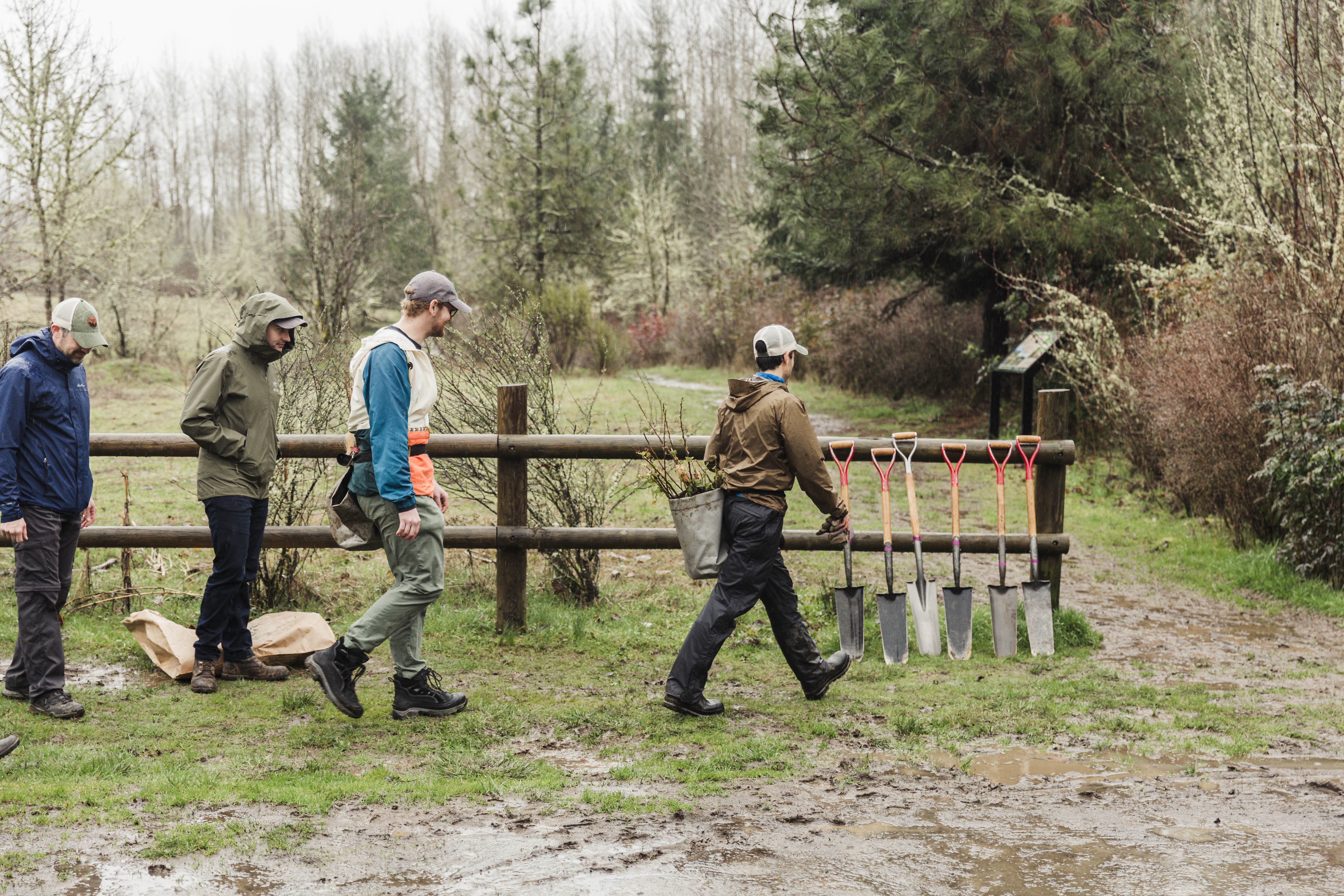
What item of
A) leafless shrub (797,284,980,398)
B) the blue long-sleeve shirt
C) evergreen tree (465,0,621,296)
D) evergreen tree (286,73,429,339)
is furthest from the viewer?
evergreen tree (465,0,621,296)

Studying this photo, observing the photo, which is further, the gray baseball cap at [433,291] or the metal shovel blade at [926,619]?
the metal shovel blade at [926,619]

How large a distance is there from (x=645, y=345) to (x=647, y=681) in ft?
89.3

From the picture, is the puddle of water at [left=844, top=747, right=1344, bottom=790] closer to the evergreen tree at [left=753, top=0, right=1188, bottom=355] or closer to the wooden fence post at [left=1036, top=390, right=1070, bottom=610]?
the wooden fence post at [left=1036, top=390, right=1070, bottom=610]

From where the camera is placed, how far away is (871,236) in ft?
52.5

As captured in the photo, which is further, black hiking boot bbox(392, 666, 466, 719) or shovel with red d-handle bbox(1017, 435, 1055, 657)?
shovel with red d-handle bbox(1017, 435, 1055, 657)

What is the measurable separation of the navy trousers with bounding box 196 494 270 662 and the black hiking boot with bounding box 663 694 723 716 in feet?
7.43

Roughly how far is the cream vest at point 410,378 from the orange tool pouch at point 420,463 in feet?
0.10

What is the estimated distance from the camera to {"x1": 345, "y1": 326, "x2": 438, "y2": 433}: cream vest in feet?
15.9

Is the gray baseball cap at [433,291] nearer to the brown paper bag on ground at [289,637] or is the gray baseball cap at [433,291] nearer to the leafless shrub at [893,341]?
the brown paper bag on ground at [289,637]

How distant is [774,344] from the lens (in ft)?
17.4

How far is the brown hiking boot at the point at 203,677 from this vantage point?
5.54 metres

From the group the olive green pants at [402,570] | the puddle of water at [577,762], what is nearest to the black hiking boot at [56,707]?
the olive green pants at [402,570]

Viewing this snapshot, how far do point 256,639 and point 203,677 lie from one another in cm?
44

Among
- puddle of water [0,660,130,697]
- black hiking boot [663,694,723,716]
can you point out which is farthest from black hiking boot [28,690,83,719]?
black hiking boot [663,694,723,716]
